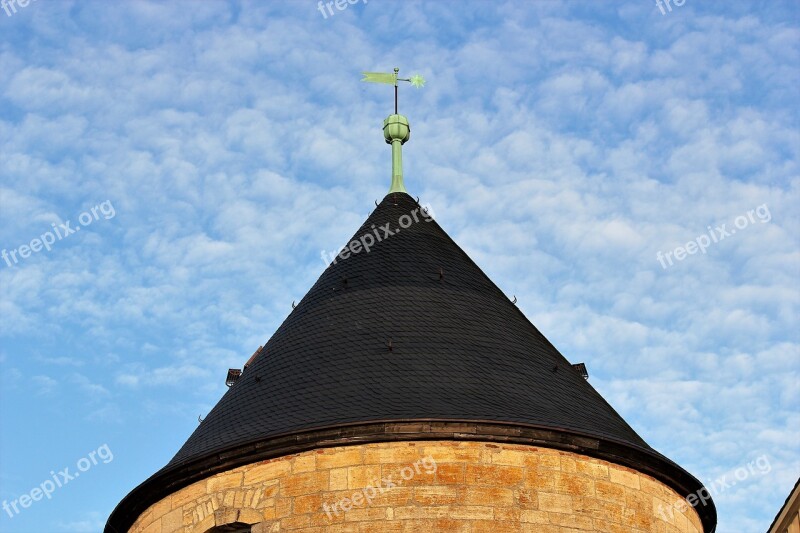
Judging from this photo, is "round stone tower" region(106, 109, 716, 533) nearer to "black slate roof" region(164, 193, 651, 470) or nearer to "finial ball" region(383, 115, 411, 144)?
"black slate roof" region(164, 193, 651, 470)

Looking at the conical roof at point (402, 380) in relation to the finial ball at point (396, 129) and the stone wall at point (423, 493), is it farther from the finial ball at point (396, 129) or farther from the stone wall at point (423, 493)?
the finial ball at point (396, 129)

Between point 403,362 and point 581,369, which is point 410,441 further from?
point 581,369

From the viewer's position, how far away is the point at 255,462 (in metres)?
15.9

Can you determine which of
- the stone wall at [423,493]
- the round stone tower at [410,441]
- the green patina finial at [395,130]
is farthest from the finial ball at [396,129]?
the stone wall at [423,493]

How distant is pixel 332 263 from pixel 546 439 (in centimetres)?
468

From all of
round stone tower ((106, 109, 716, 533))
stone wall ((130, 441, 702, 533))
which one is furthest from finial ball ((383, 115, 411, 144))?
stone wall ((130, 441, 702, 533))

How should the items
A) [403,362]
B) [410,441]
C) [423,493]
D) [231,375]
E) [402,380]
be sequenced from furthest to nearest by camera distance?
[231,375], [403,362], [402,380], [410,441], [423,493]

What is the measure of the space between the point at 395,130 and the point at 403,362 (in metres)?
6.15

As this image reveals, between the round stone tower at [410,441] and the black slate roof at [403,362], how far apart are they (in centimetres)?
2

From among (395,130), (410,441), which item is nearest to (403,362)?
(410,441)

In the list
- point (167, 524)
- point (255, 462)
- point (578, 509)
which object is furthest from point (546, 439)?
point (167, 524)

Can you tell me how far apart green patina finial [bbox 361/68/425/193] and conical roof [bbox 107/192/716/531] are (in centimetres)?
169

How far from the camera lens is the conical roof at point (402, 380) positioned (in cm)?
1573

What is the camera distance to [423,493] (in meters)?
15.2
